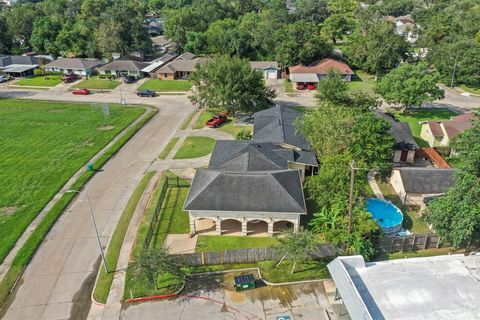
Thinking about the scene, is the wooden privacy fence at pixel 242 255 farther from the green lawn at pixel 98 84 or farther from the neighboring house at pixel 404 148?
the green lawn at pixel 98 84

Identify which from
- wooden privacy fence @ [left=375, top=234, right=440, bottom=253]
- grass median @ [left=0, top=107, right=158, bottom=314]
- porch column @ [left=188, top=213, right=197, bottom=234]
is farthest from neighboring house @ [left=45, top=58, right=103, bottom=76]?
wooden privacy fence @ [left=375, top=234, right=440, bottom=253]

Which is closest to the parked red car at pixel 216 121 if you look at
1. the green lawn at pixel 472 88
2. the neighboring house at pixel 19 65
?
the green lawn at pixel 472 88

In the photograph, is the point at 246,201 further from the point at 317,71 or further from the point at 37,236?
the point at 317,71

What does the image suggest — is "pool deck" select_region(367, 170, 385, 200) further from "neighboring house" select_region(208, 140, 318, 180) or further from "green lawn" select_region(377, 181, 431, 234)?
"neighboring house" select_region(208, 140, 318, 180)

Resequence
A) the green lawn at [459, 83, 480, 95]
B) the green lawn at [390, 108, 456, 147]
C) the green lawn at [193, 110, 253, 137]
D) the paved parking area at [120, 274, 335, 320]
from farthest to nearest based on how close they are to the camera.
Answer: the green lawn at [459, 83, 480, 95] < the green lawn at [390, 108, 456, 147] < the green lawn at [193, 110, 253, 137] < the paved parking area at [120, 274, 335, 320]

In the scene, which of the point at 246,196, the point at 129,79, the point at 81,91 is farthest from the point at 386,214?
the point at 129,79
